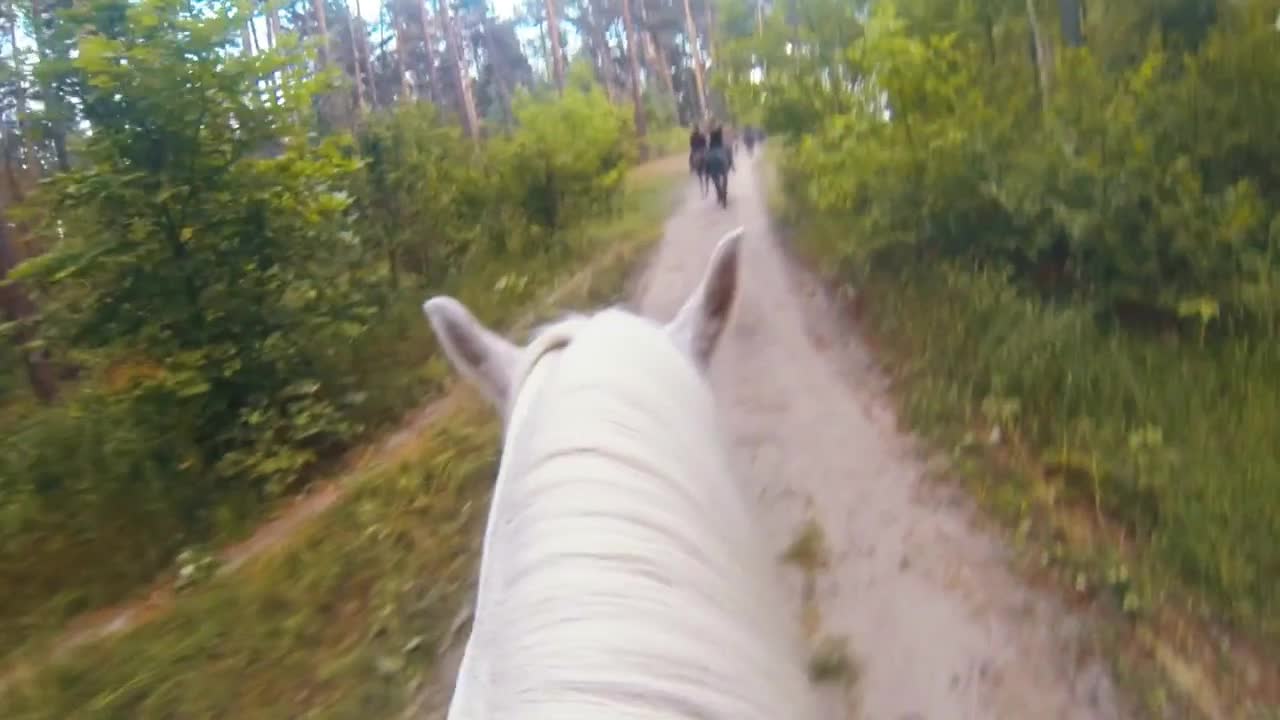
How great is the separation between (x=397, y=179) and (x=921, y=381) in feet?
17.5

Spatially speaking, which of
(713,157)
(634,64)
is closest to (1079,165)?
(713,157)

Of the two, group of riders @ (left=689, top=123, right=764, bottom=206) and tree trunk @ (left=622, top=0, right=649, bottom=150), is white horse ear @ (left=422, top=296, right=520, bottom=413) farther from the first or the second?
tree trunk @ (left=622, top=0, right=649, bottom=150)

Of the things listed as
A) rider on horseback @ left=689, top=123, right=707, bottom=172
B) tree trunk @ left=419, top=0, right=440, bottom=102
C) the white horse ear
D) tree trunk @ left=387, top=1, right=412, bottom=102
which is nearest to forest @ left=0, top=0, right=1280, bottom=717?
the white horse ear

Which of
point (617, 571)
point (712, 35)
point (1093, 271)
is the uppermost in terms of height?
point (712, 35)

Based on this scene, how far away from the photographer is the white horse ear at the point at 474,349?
168 centimetres

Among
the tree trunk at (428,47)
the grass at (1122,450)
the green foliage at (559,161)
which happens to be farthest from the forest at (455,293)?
the tree trunk at (428,47)

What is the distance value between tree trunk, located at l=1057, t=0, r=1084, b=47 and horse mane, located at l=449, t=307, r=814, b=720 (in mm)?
5755

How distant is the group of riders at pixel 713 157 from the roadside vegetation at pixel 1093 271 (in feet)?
11.5

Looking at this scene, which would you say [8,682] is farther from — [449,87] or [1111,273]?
[449,87]

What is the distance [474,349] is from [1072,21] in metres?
5.84

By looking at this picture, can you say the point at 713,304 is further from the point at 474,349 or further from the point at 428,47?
the point at 428,47

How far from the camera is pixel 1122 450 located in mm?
3908

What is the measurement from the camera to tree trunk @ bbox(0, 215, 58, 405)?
585cm

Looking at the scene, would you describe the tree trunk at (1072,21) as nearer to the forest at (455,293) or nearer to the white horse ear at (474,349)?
the forest at (455,293)
